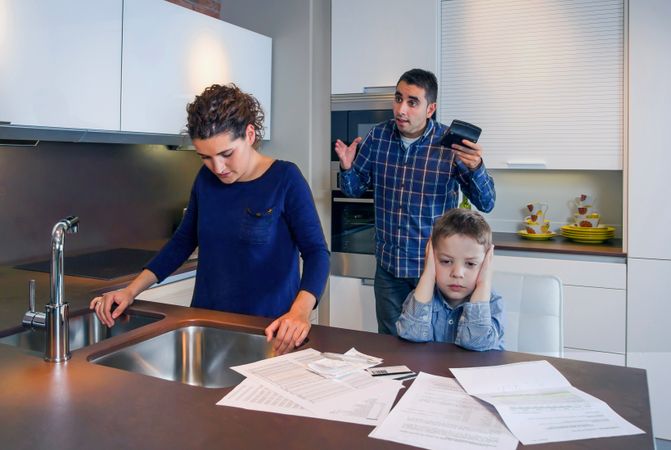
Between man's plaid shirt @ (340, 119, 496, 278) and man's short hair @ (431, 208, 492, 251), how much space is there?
88 centimetres

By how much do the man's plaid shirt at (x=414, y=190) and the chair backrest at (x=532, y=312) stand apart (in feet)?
2.59

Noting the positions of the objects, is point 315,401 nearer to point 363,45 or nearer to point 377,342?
point 377,342

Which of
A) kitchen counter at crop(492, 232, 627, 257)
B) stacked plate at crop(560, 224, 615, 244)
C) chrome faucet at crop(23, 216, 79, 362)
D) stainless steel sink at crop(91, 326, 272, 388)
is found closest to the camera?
chrome faucet at crop(23, 216, 79, 362)

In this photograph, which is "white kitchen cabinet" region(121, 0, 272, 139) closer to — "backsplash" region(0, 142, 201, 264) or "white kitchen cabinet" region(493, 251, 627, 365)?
"backsplash" region(0, 142, 201, 264)

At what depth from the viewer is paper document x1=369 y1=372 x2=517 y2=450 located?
0.93 metres

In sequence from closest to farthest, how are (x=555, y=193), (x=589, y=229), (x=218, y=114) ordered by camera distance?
(x=218, y=114)
(x=589, y=229)
(x=555, y=193)

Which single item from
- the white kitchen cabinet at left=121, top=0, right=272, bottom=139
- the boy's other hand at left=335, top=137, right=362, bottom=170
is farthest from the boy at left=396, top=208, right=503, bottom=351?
the white kitchen cabinet at left=121, top=0, right=272, bottom=139

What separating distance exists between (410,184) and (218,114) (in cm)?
124

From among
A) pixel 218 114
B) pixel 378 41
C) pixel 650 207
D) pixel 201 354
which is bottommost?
pixel 201 354

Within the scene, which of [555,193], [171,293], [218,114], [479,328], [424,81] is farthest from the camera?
[555,193]

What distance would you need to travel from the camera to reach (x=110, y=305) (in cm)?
168

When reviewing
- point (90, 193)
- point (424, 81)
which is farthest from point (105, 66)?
point (424, 81)

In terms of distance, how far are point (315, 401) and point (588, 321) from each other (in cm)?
213

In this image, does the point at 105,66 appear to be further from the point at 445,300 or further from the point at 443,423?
the point at 443,423
